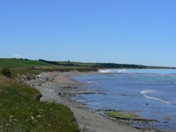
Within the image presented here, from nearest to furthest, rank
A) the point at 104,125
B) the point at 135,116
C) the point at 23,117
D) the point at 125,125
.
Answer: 1. the point at 23,117
2. the point at 104,125
3. the point at 125,125
4. the point at 135,116

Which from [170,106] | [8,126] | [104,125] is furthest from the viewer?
[170,106]

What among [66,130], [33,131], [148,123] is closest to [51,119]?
[66,130]

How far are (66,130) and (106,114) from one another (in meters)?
23.9

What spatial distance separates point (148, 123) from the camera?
32469 millimetres

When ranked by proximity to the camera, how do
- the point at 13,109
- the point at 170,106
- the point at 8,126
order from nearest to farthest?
the point at 8,126, the point at 13,109, the point at 170,106

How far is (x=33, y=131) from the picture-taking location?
10383 millimetres

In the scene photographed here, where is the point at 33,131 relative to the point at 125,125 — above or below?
above

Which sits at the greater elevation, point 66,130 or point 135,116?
point 66,130

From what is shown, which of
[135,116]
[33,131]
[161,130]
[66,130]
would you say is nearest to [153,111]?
[135,116]

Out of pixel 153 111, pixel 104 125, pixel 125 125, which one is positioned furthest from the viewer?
pixel 153 111

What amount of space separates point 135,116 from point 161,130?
7058 millimetres

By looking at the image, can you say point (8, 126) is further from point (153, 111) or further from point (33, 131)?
point (153, 111)

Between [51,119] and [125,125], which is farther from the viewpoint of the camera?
[125,125]

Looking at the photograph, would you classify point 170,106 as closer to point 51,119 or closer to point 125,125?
point 125,125
